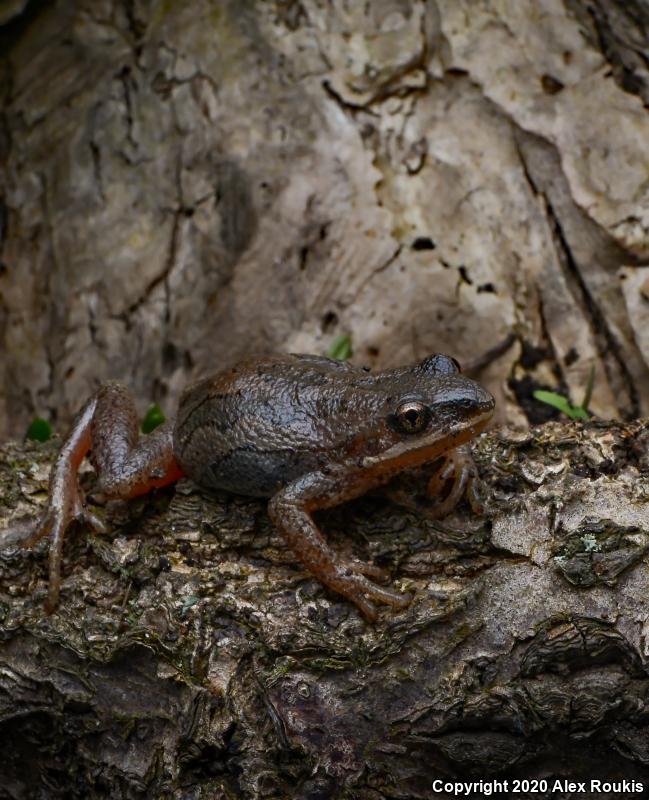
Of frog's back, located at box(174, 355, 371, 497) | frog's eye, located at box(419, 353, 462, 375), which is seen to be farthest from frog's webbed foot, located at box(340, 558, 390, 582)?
frog's eye, located at box(419, 353, 462, 375)

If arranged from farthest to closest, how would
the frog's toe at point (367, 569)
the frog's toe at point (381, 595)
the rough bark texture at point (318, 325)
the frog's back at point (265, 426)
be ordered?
the frog's back at point (265, 426) → the frog's toe at point (367, 569) → the frog's toe at point (381, 595) → the rough bark texture at point (318, 325)

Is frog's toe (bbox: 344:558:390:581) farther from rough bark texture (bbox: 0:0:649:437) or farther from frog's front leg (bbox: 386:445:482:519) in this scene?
rough bark texture (bbox: 0:0:649:437)

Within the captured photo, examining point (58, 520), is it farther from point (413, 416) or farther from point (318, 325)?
point (318, 325)

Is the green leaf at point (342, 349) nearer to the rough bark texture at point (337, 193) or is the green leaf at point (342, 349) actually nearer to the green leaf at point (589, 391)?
the rough bark texture at point (337, 193)

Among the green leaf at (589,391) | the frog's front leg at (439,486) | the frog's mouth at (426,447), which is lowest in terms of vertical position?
the green leaf at (589,391)

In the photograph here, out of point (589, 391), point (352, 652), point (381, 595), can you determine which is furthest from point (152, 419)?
point (589, 391)

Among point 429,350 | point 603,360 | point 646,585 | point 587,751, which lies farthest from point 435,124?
point 587,751

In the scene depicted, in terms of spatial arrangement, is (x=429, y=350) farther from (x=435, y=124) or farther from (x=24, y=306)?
(x=24, y=306)

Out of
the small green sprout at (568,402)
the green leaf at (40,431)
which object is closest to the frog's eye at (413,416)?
the small green sprout at (568,402)
